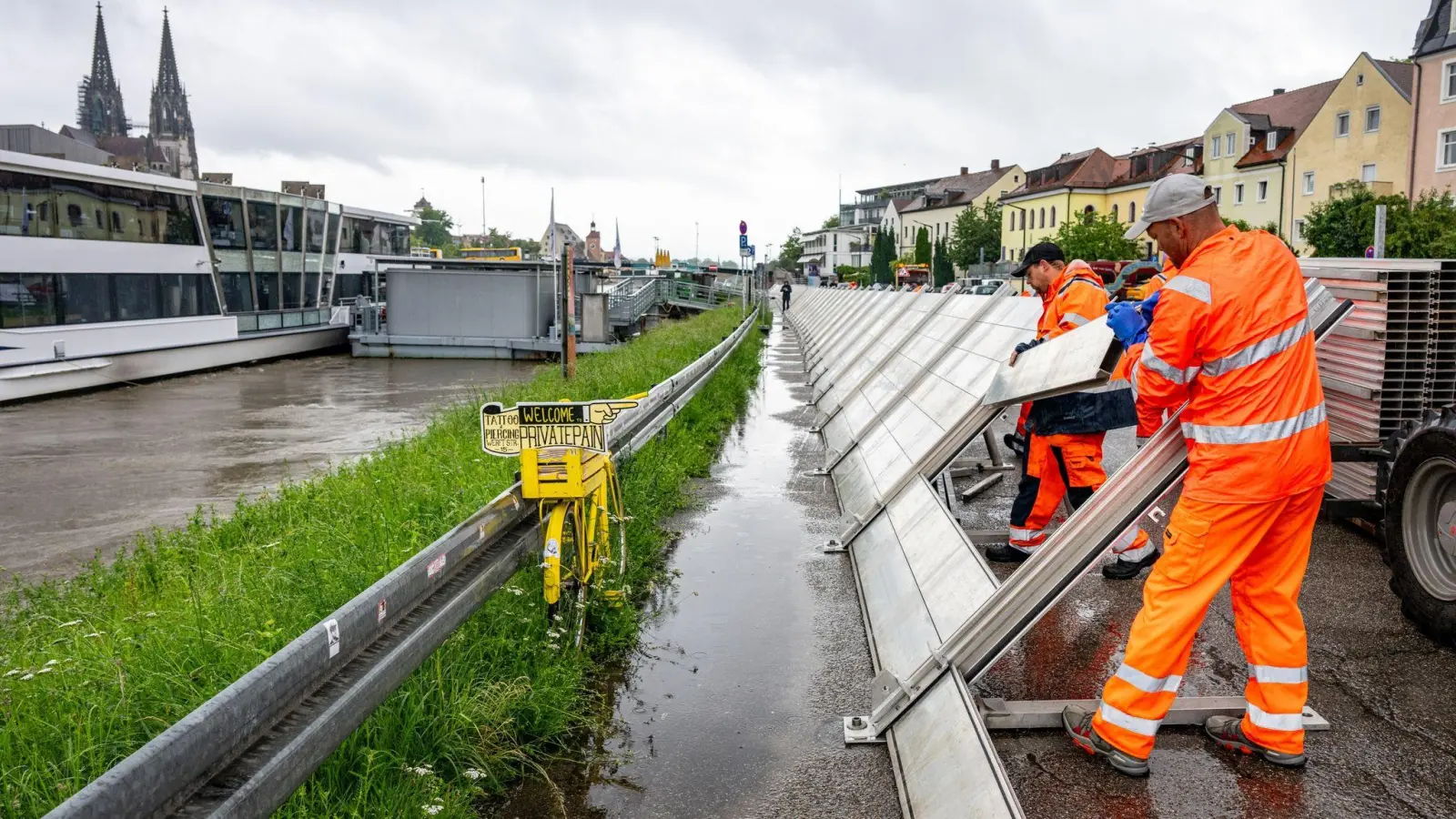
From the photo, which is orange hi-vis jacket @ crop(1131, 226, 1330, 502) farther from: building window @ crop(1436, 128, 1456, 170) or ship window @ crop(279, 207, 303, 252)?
building window @ crop(1436, 128, 1456, 170)

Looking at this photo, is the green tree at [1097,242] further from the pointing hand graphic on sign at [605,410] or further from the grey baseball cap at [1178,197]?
the grey baseball cap at [1178,197]

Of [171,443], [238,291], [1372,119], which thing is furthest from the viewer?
[1372,119]

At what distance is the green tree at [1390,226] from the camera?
100 feet

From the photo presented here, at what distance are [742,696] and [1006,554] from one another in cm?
266

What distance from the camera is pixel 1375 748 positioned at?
12.8 ft

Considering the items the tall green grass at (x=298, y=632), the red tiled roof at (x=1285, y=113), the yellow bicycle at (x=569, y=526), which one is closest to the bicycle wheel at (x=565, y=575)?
the yellow bicycle at (x=569, y=526)

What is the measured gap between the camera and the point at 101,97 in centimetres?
12044

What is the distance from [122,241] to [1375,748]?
29986mm

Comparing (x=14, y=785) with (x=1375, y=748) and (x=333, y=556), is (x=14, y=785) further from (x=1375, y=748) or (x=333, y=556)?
(x=1375, y=748)

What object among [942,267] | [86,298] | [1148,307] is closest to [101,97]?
[942,267]

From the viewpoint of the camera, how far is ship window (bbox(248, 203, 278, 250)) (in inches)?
1352

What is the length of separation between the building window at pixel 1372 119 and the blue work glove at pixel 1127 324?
54.0 m

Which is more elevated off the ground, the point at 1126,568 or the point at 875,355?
the point at 875,355

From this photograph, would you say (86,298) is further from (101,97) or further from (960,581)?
(101,97)
